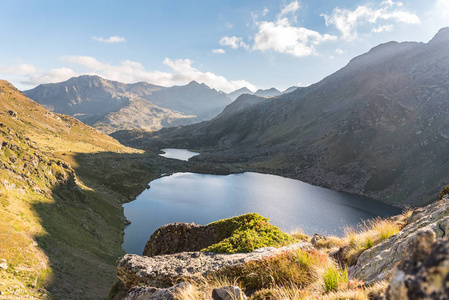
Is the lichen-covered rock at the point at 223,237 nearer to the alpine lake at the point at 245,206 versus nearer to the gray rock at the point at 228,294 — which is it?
the gray rock at the point at 228,294

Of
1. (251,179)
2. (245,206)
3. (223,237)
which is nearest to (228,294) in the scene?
(223,237)

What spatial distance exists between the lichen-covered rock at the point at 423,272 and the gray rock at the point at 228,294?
12.6 ft

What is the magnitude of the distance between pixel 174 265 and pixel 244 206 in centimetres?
6317

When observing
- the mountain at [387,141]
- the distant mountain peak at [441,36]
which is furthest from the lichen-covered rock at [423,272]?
the distant mountain peak at [441,36]

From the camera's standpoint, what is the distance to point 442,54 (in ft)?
461

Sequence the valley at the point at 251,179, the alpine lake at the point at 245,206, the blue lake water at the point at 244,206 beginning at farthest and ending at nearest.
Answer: the blue lake water at the point at 244,206, the alpine lake at the point at 245,206, the valley at the point at 251,179

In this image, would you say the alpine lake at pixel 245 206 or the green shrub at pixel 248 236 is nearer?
the green shrub at pixel 248 236

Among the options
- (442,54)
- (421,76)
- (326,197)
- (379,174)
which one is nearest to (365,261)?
(326,197)

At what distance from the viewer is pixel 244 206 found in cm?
7062

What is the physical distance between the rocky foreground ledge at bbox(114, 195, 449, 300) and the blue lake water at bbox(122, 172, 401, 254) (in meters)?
39.8

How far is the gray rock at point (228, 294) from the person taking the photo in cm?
549

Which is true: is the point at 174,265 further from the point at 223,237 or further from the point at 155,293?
the point at 223,237

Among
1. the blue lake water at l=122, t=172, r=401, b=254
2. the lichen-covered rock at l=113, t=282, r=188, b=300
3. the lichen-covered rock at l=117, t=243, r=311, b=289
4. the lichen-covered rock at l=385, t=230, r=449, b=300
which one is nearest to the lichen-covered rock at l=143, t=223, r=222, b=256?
the lichen-covered rock at l=117, t=243, r=311, b=289

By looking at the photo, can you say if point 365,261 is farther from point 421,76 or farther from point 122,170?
point 421,76
